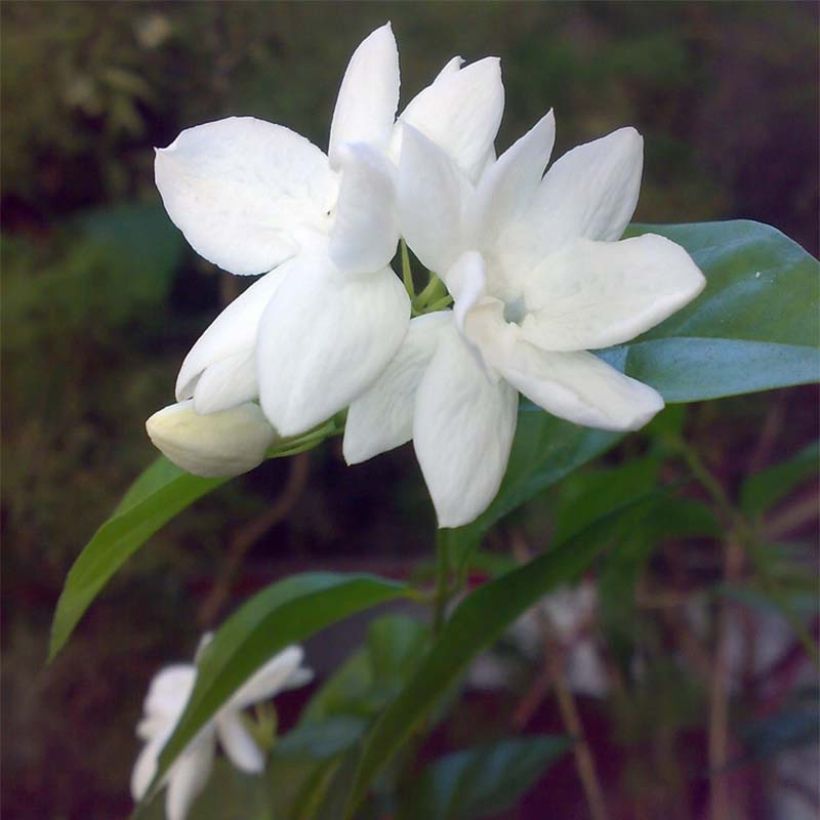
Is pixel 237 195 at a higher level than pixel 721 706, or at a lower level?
higher

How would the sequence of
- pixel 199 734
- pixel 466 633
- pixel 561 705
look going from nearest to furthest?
pixel 466 633, pixel 199 734, pixel 561 705

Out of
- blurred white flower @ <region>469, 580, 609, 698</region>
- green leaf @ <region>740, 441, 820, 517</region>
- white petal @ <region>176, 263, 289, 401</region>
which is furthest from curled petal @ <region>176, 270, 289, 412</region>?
blurred white flower @ <region>469, 580, 609, 698</region>

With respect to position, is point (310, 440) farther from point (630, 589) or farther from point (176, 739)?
point (630, 589)

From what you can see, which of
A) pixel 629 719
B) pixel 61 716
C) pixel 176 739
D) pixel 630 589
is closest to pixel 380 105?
pixel 176 739

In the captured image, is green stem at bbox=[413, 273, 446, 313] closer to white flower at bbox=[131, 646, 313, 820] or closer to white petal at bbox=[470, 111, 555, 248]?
white petal at bbox=[470, 111, 555, 248]

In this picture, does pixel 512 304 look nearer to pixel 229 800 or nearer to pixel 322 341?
pixel 322 341

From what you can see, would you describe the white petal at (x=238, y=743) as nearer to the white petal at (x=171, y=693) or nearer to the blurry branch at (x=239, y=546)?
the white petal at (x=171, y=693)

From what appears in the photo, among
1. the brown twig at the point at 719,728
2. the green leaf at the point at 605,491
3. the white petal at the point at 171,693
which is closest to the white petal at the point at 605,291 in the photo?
the green leaf at the point at 605,491

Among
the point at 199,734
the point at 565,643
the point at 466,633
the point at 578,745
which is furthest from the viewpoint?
the point at 565,643

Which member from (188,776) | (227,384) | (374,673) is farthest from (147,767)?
(227,384)
